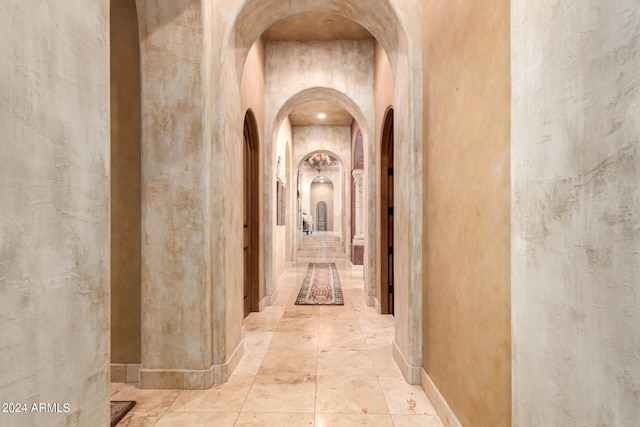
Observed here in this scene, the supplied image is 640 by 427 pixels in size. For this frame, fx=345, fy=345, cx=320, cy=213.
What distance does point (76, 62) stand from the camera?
1113 millimetres

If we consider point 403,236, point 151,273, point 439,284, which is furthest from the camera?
point 403,236

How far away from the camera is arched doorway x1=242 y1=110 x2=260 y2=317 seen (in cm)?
489

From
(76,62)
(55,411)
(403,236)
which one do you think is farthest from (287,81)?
(55,411)

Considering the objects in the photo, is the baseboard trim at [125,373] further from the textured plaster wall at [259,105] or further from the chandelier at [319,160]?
the chandelier at [319,160]

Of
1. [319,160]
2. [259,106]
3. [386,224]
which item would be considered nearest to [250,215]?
[259,106]

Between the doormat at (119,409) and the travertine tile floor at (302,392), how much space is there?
0.04 m

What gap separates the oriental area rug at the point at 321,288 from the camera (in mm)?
5656

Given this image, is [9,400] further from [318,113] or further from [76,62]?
[318,113]

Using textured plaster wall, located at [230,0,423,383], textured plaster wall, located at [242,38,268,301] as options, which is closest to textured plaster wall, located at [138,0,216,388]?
textured plaster wall, located at [230,0,423,383]

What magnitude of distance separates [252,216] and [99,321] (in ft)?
12.6

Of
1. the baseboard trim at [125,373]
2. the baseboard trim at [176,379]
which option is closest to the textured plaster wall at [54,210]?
the baseboard trim at [176,379]

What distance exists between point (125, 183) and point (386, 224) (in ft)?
11.3

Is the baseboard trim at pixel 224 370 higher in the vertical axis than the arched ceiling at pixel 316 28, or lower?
lower

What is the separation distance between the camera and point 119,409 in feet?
7.79
